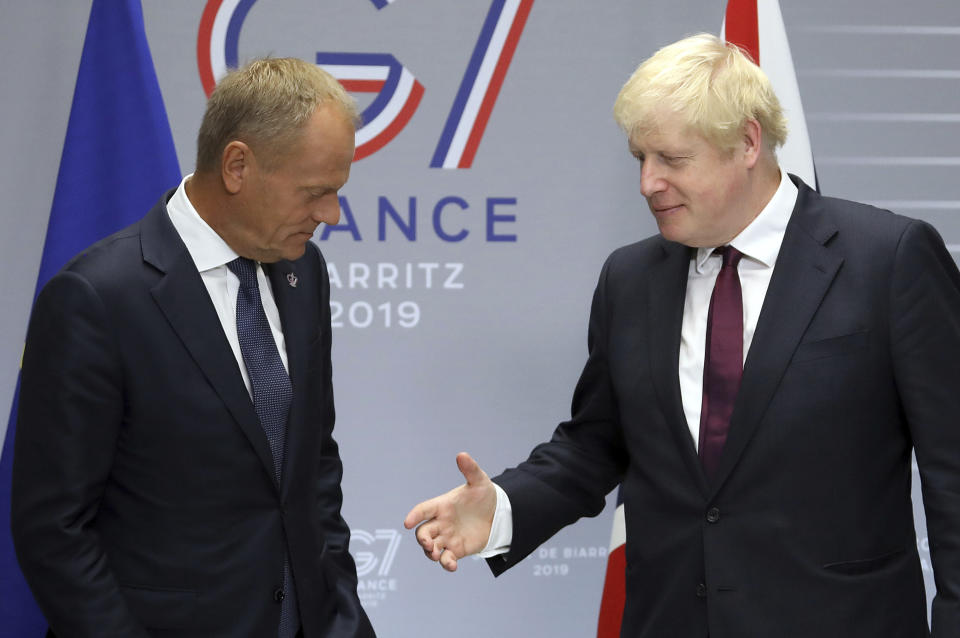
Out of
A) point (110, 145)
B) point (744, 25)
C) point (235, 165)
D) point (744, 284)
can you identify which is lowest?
point (744, 284)

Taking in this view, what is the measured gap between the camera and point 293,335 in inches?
81.7

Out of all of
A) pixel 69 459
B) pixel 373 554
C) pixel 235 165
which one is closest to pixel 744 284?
pixel 235 165

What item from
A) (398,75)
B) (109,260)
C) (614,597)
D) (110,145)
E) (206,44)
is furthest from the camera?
(398,75)

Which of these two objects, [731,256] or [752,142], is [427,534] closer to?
[731,256]

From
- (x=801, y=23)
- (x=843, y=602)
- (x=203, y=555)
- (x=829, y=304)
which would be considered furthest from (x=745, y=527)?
(x=801, y=23)

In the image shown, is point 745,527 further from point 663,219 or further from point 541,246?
point 541,246

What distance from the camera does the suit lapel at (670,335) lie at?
203cm

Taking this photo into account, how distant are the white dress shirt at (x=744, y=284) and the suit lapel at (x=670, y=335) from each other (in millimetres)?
23

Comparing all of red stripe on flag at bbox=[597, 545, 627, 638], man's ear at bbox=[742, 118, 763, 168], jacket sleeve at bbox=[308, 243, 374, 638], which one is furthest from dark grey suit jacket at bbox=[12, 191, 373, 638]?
red stripe on flag at bbox=[597, 545, 627, 638]

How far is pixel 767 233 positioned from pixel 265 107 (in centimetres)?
95

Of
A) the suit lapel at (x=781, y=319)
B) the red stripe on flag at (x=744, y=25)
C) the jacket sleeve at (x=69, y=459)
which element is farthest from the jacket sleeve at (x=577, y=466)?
the red stripe on flag at (x=744, y=25)

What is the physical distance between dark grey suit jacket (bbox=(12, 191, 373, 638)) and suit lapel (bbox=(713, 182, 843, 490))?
0.77 metres

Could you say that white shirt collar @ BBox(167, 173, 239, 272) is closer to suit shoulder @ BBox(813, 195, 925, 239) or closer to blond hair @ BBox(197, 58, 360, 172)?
blond hair @ BBox(197, 58, 360, 172)

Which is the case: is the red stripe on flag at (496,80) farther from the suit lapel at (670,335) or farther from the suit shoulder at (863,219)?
the suit shoulder at (863,219)
